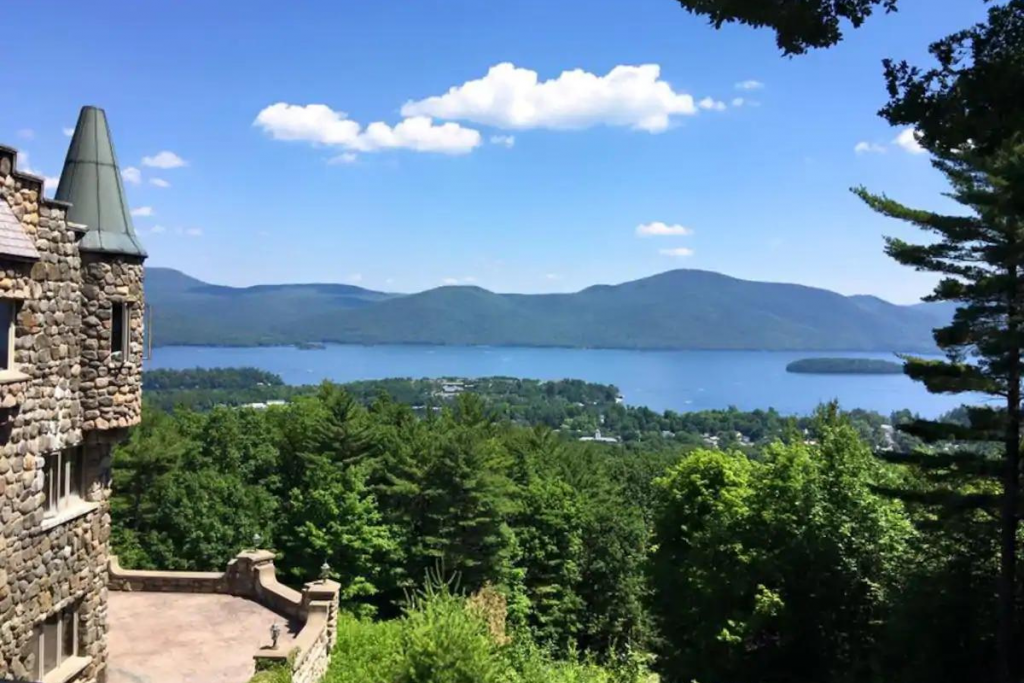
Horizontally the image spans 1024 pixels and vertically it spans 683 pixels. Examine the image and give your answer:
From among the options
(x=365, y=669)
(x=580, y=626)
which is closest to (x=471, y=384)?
(x=580, y=626)

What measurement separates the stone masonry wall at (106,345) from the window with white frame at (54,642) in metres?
2.12

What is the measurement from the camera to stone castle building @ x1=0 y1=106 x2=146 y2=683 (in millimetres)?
7012

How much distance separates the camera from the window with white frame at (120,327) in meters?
8.77

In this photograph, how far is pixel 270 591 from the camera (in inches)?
565

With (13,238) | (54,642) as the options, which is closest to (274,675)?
(54,642)

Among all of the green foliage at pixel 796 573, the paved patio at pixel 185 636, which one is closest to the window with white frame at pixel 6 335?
the paved patio at pixel 185 636

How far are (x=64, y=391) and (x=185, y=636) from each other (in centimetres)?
616

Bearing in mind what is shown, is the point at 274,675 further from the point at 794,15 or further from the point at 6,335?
the point at 794,15

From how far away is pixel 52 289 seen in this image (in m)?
7.59

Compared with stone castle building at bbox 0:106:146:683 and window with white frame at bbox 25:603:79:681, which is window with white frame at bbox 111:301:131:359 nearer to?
stone castle building at bbox 0:106:146:683

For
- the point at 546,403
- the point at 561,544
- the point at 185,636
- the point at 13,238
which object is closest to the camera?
the point at 13,238

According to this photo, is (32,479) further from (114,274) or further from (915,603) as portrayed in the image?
(915,603)

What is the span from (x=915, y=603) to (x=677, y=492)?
33.0 ft

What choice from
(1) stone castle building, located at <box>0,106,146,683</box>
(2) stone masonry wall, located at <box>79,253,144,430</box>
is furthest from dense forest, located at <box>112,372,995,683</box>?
(2) stone masonry wall, located at <box>79,253,144,430</box>
